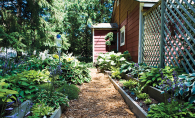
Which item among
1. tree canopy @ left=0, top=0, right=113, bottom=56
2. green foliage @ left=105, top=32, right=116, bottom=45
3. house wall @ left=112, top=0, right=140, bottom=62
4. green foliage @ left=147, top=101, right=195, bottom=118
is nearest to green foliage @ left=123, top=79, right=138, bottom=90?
green foliage @ left=147, top=101, right=195, bottom=118

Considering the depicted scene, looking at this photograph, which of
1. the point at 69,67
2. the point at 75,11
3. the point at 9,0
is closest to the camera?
the point at 69,67

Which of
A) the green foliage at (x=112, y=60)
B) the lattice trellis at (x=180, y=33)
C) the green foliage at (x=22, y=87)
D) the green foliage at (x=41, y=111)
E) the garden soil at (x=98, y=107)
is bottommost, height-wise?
the garden soil at (x=98, y=107)

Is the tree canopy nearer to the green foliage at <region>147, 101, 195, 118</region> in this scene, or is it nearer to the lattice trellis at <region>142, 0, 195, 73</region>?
the lattice trellis at <region>142, 0, 195, 73</region>

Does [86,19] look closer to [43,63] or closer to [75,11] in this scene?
[75,11]

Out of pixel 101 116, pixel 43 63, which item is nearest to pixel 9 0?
pixel 43 63

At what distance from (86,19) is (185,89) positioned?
12675 mm

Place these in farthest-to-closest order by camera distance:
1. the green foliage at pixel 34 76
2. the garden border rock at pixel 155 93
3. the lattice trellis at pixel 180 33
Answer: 1. the green foliage at pixel 34 76
2. the lattice trellis at pixel 180 33
3. the garden border rock at pixel 155 93

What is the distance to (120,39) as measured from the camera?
848 cm

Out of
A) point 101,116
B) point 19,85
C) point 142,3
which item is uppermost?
point 142,3

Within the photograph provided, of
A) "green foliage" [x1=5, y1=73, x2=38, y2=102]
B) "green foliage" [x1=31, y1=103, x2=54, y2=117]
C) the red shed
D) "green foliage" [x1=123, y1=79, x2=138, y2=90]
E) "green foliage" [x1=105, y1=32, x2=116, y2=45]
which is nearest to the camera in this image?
"green foliage" [x1=31, y1=103, x2=54, y2=117]

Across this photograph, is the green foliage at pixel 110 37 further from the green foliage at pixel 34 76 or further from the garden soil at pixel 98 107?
the green foliage at pixel 34 76

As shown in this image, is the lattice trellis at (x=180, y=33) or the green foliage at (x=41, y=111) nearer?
the green foliage at (x=41, y=111)

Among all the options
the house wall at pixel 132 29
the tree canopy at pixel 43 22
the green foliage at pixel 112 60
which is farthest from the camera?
the tree canopy at pixel 43 22

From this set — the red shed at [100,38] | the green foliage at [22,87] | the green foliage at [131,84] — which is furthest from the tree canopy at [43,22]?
the green foliage at [131,84]
